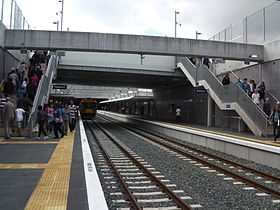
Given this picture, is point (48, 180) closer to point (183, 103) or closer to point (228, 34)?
point (228, 34)

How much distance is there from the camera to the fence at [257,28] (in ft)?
69.7

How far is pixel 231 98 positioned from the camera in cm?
2208

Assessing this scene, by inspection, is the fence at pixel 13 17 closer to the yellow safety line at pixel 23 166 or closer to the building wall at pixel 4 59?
the building wall at pixel 4 59

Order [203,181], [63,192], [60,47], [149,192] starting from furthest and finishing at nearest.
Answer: [60,47], [203,181], [149,192], [63,192]

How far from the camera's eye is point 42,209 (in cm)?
536

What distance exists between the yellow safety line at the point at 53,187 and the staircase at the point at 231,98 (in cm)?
1209

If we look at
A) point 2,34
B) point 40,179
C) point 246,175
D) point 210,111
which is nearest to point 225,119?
point 210,111

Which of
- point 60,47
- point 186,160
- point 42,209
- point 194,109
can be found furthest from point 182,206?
point 194,109

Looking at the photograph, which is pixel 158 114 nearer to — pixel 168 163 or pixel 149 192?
pixel 168 163

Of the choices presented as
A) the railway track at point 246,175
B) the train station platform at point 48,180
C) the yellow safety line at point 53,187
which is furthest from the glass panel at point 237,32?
the yellow safety line at point 53,187

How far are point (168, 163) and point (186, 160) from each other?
3.59ft

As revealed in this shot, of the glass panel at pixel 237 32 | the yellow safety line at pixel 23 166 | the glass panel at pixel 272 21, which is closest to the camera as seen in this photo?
the yellow safety line at pixel 23 166

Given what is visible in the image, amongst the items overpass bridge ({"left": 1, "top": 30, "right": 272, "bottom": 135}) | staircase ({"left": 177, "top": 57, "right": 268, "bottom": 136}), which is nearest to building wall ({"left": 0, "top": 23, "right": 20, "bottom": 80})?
overpass bridge ({"left": 1, "top": 30, "right": 272, "bottom": 135})

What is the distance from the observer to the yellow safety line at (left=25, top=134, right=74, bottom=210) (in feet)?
18.5
